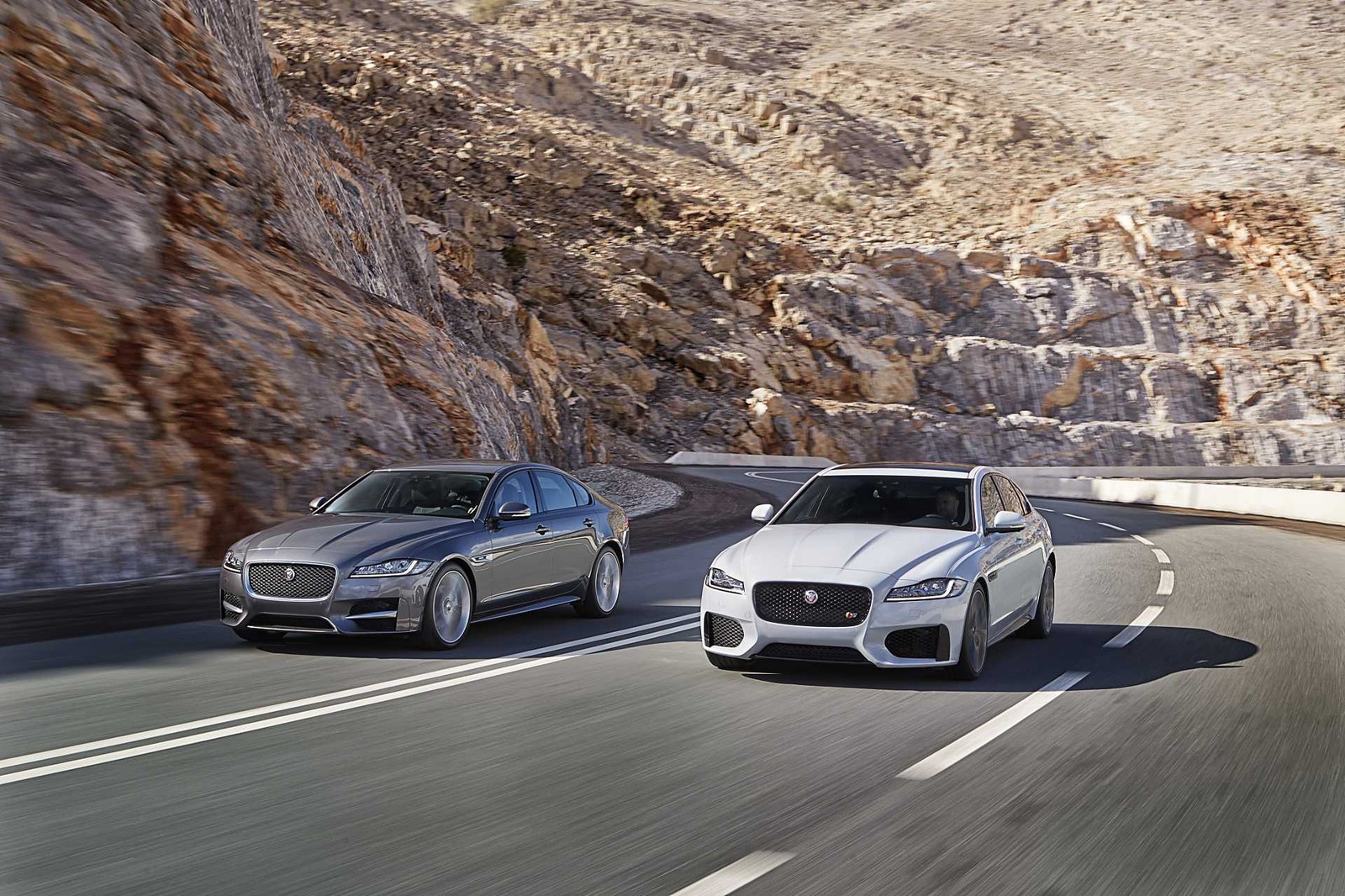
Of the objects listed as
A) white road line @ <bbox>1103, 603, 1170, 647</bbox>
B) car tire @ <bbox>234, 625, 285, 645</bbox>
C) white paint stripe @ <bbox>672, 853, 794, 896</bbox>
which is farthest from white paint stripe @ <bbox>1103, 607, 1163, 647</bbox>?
car tire @ <bbox>234, 625, 285, 645</bbox>

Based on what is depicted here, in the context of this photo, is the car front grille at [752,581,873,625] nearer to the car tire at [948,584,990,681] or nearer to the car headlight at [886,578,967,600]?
the car headlight at [886,578,967,600]

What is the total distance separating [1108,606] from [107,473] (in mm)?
10523

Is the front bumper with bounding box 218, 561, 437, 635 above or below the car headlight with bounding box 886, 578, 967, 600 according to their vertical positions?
below

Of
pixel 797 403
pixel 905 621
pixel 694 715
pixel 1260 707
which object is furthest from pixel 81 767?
pixel 797 403

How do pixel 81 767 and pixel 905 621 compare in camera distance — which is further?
pixel 905 621

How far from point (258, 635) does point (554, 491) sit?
3.04 metres

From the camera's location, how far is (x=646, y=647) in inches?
377

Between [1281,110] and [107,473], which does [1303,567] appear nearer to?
[107,473]

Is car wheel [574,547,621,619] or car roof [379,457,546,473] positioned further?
car wheel [574,547,621,619]

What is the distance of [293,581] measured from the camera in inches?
346

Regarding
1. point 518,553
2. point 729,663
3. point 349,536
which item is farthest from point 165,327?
point 729,663

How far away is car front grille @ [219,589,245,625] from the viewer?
8938mm

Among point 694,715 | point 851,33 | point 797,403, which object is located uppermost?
point 851,33

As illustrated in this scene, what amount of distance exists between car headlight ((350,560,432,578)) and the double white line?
79cm
